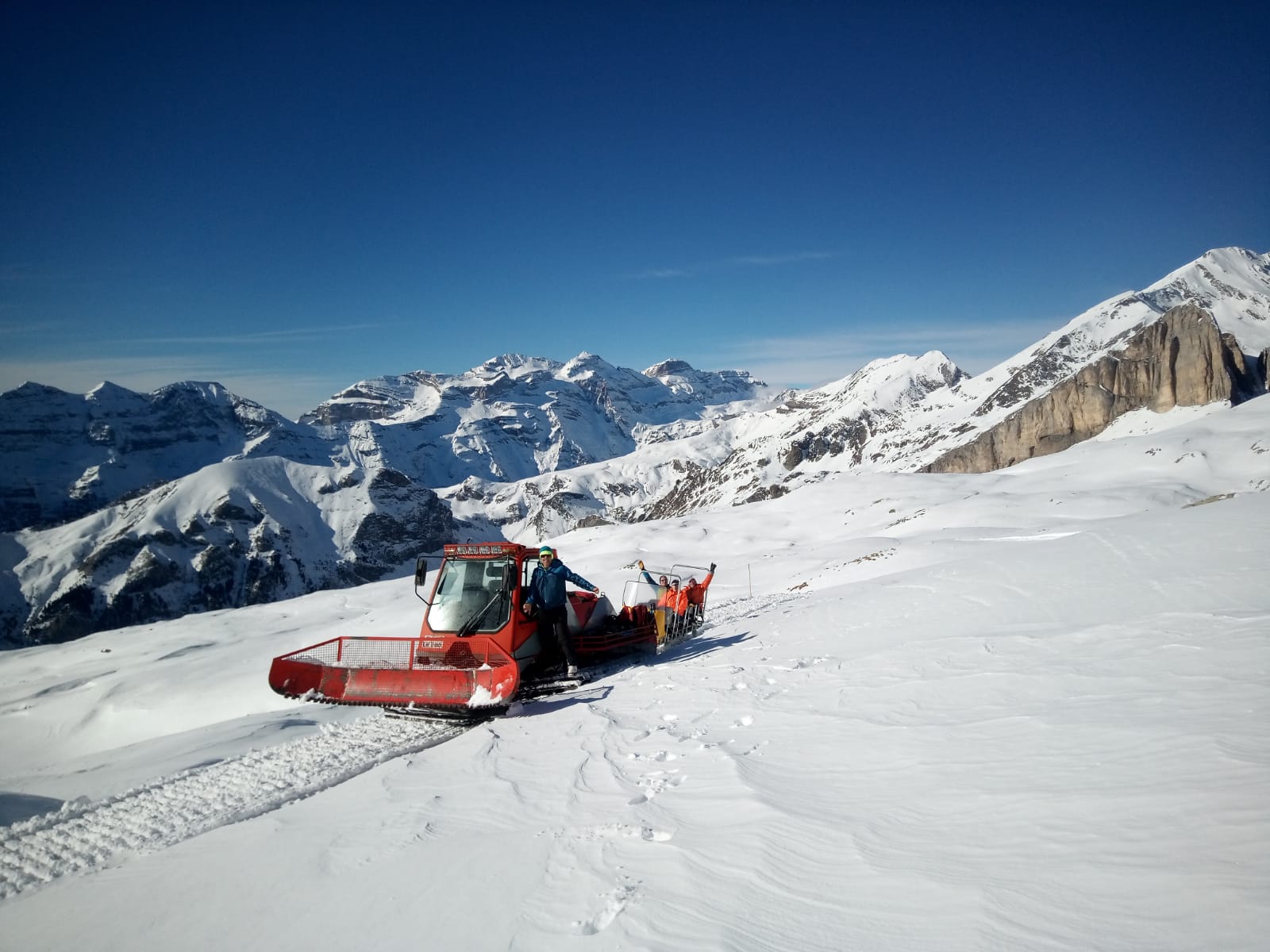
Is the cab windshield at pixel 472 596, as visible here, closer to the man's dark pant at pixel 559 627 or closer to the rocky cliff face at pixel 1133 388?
the man's dark pant at pixel 559 627

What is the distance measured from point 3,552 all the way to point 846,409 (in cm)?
20051

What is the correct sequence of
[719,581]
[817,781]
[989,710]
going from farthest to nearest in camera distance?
[719,581]
[989,710]
[817,781]

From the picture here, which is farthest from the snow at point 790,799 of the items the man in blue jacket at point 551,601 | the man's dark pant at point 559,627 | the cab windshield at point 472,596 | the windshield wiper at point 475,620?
the cab windshield at point 472,596

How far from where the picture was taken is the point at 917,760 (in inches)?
185

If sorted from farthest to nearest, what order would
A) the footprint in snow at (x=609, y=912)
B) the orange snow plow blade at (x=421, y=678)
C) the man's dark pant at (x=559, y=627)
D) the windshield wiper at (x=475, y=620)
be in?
the man's dark pant at (x=559, y=627) < the windshield wiper at (x=475, y=620) < the orange snow plow blade at (x=421, y=678) < the footprint in snow at (x=609, y=912)

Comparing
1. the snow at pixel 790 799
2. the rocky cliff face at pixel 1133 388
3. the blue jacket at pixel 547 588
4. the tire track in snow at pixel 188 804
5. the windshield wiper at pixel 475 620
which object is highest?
the rocky cliff face at pixel 1133 388

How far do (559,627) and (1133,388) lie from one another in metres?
98.0

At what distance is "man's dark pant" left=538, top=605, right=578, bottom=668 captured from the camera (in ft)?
29.9

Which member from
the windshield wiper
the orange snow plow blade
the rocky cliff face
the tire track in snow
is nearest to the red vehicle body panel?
the orange snow plow blade

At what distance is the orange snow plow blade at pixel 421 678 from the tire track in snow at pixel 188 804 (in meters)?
0.40

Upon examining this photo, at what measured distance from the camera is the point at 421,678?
793 centimetres

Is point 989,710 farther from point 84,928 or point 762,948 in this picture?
point 84,928

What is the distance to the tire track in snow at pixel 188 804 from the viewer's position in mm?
5039

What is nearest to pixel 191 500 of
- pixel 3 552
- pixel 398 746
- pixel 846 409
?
pixel 3 552
